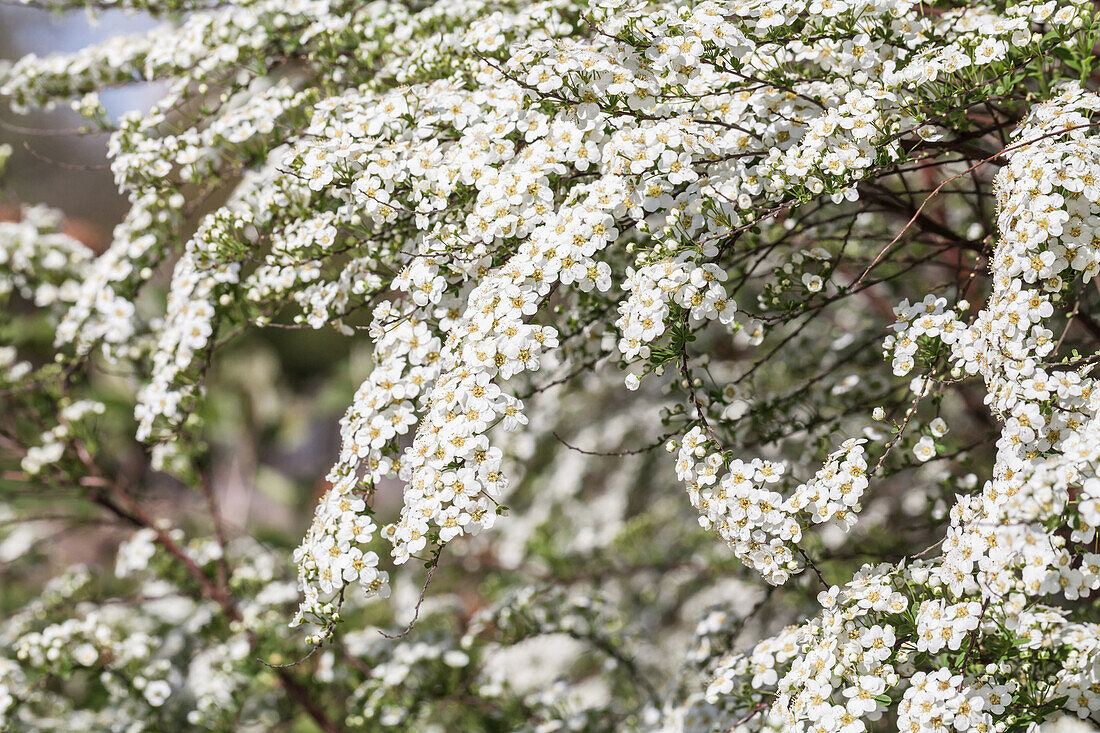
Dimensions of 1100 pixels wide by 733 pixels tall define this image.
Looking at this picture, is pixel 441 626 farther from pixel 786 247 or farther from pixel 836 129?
pixel 836 129

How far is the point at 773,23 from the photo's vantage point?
190cm

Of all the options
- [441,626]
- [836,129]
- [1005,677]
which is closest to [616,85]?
[836,129]

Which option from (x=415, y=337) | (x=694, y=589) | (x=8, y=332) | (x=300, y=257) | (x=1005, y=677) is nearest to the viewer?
(x=1005, y=677)

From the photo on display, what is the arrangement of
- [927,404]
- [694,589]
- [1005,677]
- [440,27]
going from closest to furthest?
1. [1005,677]
2. [440,27]
3. [927,404]
4. [694,589]

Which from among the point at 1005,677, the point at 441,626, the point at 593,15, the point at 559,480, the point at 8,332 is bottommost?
the point at 8,332

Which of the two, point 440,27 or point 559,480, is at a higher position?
point 440,27

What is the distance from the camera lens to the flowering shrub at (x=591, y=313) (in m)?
1.75

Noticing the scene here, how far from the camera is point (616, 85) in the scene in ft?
6.27

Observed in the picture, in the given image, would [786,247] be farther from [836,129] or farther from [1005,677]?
[1005,677]

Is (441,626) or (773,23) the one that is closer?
(773,23)

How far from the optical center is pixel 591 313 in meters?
2.41

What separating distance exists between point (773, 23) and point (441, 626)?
2.63 meters

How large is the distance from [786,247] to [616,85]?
127cm

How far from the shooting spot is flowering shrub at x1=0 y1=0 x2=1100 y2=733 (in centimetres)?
175
